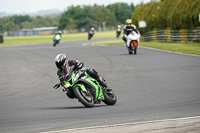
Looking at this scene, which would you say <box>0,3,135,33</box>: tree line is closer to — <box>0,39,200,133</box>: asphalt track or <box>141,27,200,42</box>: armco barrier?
<box>141,27,200,42</box>: armco barrier

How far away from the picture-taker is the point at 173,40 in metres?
33.7

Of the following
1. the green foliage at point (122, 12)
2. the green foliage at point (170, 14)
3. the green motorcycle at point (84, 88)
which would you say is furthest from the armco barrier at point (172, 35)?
the green foliage at point (122, 12)

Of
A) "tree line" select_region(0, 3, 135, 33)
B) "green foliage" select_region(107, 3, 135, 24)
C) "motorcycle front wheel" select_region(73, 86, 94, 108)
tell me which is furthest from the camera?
"green foliage" select_region(107, 3, 135, 24)

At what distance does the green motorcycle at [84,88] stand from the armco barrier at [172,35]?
21621 mm

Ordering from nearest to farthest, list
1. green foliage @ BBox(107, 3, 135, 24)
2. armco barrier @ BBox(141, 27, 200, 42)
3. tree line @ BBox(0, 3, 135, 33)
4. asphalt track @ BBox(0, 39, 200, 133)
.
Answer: asphalt track @ BBox(0, 39, 200, 133), armco barrier @ BBox(141, 27, 200, 42), tree line @ BBox(0, 3, 135, 33), green foliage @ BBox(107, 3, 135, 24)

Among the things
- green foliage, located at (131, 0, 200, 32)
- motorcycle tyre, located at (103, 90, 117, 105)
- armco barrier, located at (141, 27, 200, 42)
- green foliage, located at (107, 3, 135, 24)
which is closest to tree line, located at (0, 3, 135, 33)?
green foliage, located at (107, 3, 135, 24)

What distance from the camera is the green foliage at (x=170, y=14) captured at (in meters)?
29.9

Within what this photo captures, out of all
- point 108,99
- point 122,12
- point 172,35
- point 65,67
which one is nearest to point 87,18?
point 122,12

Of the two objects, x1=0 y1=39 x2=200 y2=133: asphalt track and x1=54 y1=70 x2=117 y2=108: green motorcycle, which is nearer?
x1=0 y1=39 x2=200 y2=133: asphalt track

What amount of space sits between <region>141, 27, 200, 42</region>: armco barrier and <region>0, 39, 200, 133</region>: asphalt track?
10533 mm

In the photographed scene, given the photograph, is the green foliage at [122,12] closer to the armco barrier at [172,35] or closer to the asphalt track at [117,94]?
the armco barrier at [172,35]

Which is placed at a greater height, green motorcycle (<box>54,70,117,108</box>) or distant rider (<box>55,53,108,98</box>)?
distant rider (<box>55,53,108,98</box>)

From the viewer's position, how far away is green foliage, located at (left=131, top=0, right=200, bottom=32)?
1177 inches

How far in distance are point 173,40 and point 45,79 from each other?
775 inches
